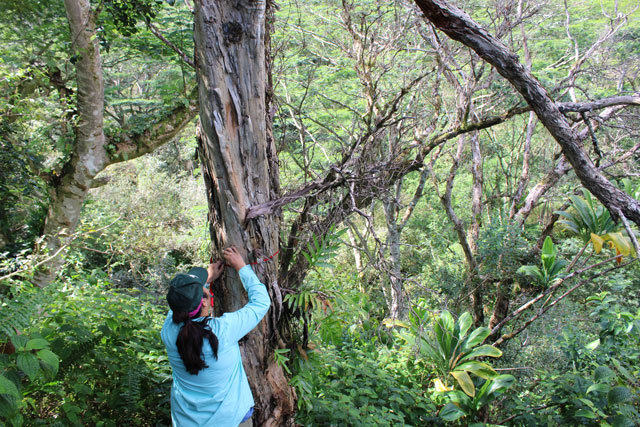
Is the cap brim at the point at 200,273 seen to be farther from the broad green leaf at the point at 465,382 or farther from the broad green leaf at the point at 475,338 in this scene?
the broad green leaf at the point at 475,338

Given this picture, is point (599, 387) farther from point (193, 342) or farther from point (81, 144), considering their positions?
point (81, 144)

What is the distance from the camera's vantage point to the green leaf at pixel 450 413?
4.20 metres

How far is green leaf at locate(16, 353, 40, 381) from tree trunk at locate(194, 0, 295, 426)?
3.46ft

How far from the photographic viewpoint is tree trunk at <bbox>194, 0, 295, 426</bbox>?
2309 mm


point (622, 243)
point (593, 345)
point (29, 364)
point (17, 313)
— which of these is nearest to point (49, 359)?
point (29, 364)

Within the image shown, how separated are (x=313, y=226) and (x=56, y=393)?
2128 millimetres

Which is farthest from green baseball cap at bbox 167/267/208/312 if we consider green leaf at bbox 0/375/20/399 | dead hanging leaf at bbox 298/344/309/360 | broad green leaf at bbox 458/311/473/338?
broad green leaf at bbox 458/311/473/338

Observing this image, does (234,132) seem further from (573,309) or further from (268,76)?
(573,309)

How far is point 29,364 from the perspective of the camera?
2289mm

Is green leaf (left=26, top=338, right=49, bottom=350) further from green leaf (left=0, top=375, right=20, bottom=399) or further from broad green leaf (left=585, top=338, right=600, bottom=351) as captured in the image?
broad green leaf (left=585, top=338, right=600, bottom=351)

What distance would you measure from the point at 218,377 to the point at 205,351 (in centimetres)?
20

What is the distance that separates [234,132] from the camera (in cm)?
245

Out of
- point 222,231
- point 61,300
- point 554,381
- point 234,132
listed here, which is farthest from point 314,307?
point 554,381

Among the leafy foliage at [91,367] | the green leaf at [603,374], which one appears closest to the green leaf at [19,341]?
the leafy foliage at [91,367]
